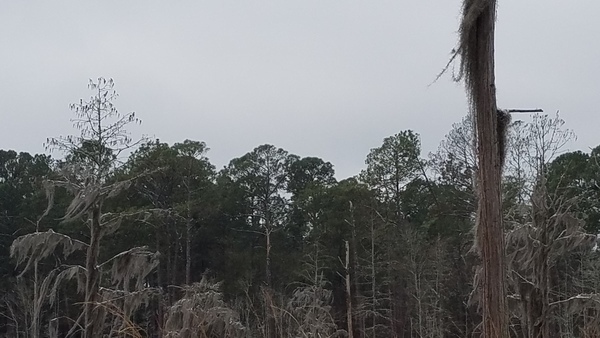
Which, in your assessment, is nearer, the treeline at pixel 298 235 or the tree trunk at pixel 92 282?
the tree trunk at pixel 92 282

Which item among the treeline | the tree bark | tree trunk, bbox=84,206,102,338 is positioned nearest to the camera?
the tree bark

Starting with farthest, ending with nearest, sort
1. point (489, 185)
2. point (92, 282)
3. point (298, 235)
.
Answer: point (298, 235), point (92, 282), point (489, 185)

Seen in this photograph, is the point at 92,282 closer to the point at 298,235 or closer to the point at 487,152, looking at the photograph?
the point at 487,152

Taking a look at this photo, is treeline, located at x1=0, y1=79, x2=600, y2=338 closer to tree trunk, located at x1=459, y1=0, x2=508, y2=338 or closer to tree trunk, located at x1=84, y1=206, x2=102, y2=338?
tree trunk, located at x1=84, y1=206, x2=102, y2=338

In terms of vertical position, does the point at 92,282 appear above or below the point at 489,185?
below

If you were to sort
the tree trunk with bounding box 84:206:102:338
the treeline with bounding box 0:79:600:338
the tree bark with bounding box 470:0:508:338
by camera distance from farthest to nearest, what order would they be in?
the treeline with bounding box 0:79:600:338
the tree trunk with bounding box 84:206:102:338
the tree bark with bounding box 470:0:508:338

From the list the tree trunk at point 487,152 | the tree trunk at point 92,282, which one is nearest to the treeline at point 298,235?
the tree trunk at point 92,282

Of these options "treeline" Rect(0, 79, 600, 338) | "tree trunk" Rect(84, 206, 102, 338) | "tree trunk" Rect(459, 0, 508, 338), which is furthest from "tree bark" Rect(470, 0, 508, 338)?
"treeline" Rect(0, 79, 600, 338)

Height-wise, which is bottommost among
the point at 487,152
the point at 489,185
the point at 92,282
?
the point at 92,282

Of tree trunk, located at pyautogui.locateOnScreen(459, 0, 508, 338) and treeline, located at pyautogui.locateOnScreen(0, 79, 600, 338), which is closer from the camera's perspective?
tree trunk, located at pyautogui.locateOnScreen(459, 0, 508, 338)

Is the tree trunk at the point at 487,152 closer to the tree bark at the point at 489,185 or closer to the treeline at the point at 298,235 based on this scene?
the tree bark at the point at 489,185

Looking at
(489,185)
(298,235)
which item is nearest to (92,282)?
(489,185)

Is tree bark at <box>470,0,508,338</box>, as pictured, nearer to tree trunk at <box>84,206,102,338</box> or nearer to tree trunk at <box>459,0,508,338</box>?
tree trunk at <box>459,0,508,338</box>

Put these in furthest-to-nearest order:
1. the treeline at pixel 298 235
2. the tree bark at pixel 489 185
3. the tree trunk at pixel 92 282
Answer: the treeline at pixel 298 235, the tree trunk at pixel 92 282, the tree bark at pixel 489 185
